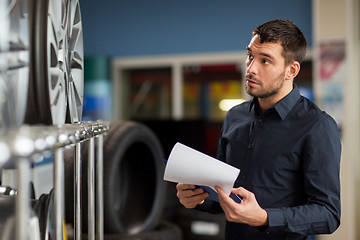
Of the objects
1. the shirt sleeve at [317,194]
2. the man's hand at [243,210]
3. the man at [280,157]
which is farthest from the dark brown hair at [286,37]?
the man's hand at [243,210]

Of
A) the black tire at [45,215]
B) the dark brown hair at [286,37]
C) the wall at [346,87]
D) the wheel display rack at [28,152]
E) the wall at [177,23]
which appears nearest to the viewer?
the wheel display rack at [28,152]

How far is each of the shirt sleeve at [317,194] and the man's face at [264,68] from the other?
0.58 ft

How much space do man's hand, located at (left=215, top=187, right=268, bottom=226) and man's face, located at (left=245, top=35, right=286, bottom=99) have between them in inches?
11.8

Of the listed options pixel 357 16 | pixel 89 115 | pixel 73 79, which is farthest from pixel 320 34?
pixel 73 79

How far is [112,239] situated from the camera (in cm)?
177

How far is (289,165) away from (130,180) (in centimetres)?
141

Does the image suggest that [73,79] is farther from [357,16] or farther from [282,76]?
[357,16]

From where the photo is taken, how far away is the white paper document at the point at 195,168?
37.7 inches

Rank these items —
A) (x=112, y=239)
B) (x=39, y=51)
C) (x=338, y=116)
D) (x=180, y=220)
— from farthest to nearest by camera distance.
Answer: (x=338, y=116) → (x=180, y=220) → (x=112, y=239) → (x=39, y=51)

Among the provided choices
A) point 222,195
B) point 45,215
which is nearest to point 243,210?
point 222,195

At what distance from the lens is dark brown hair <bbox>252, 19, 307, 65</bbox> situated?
3.87 ft

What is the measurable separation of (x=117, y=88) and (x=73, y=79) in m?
4.02

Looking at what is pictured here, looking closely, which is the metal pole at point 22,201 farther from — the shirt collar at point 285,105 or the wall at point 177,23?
the wall at point 177,23

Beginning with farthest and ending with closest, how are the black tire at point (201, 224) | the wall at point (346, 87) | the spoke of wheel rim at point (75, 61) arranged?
the wall at point (346, 87) < the black tire at point (201, 224) < the spoke of wheel rim at point (75, 61)
